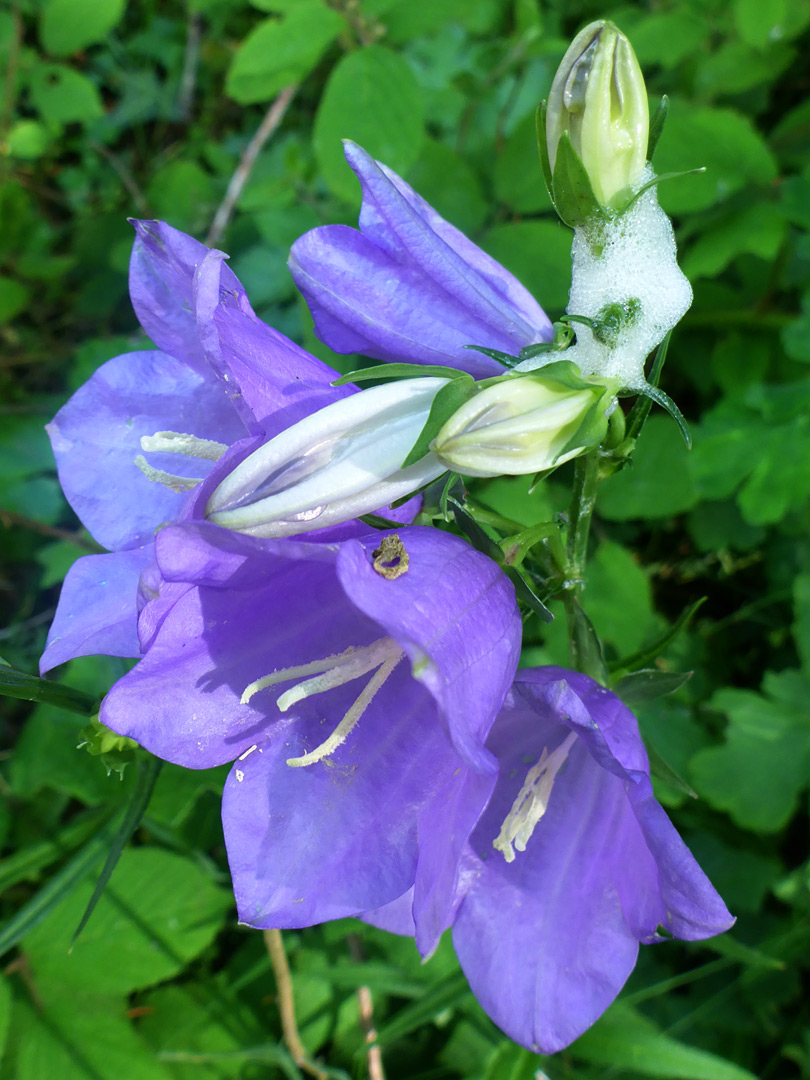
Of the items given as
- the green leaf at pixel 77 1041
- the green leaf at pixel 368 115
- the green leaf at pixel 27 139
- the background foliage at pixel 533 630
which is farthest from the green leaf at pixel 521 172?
the green leaf at pixel 77 1041

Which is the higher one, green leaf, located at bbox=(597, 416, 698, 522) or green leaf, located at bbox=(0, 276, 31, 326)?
green leaf, located at bbox=(0, 276, 31, 326)

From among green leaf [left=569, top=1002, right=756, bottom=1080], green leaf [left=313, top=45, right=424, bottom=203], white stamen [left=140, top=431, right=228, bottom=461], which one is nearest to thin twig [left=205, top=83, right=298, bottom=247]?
green leaf [left=313, top=45, right=424, bottom=203]

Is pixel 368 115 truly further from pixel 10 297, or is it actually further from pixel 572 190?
pixel 10 297

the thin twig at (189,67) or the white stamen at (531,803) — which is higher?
the thin twig at (189,67)

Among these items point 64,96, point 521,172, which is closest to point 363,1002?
point 521,172

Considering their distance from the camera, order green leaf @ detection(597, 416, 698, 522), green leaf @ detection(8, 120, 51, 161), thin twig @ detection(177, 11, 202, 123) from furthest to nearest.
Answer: thin twig @ detection(177, 11, 202, 123) < green leaf @ detection(8, 120, 51, 161) < green leaf @ detection(597, 416, 698, 522)

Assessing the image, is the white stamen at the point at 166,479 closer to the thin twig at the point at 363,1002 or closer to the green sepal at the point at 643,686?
the green sepal at the point at 643,686

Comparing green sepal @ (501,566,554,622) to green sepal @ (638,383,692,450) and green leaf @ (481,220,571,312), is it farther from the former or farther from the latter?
green leaf @ (481,220,571,312)
